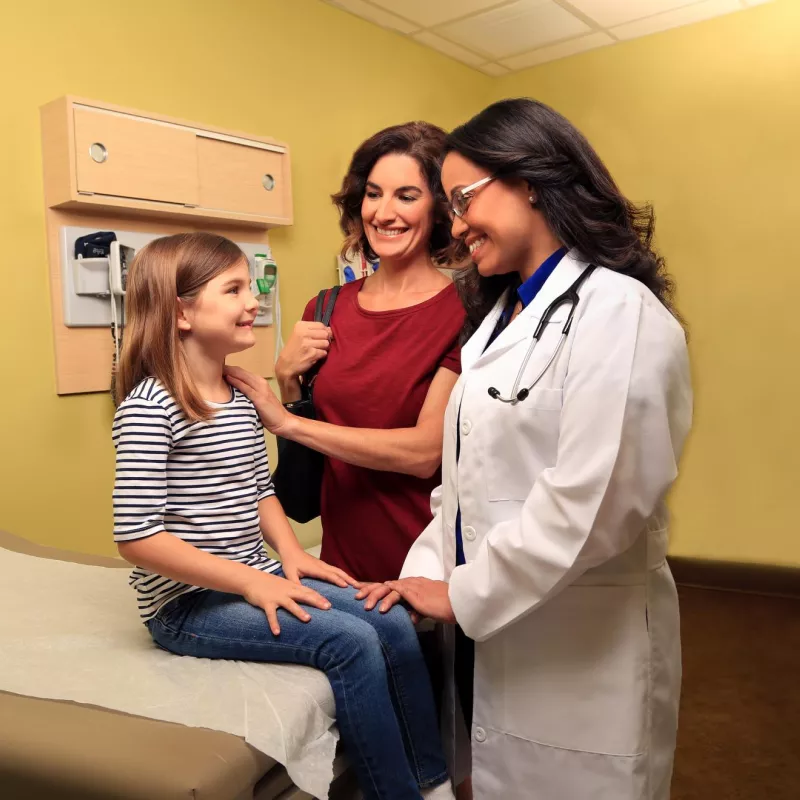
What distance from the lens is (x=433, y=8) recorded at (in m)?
3.32

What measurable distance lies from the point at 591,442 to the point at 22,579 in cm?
126

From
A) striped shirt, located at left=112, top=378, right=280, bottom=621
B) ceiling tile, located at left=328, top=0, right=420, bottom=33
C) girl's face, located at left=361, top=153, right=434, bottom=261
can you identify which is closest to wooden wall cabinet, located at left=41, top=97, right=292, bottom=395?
ceiling tile, located at left=328, top=0, right=420, bottom=33

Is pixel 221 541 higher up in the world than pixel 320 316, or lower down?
lower down

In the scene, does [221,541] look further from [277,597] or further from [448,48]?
[448,48]

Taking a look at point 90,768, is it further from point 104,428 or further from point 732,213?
point 732,213

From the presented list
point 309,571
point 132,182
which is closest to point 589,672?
point 309,571

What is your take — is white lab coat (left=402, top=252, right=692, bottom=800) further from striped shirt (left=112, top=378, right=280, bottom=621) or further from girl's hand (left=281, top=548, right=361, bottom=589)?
striped shirt (left=112, top=378, right=280, bottom=621)

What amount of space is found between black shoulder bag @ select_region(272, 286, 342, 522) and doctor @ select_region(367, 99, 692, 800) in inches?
16.3

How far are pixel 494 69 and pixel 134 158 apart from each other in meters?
2.34

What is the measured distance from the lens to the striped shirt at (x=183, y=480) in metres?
1.14

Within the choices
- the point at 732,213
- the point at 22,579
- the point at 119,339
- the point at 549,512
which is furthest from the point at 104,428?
the point at 732,213

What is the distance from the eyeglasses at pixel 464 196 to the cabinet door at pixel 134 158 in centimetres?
145

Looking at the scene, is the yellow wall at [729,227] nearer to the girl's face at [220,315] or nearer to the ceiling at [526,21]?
the ceiling at [526,21]

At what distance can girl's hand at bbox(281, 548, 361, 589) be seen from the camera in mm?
1333
